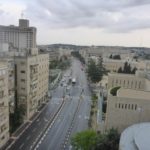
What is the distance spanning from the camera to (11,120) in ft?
139

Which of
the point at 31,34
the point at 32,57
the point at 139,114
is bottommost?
the point at 139,114

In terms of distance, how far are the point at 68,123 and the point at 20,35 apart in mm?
71836

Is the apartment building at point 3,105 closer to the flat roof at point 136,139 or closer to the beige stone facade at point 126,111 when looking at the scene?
the beige stone facade at point 126,111

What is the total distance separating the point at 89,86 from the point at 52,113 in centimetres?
3426

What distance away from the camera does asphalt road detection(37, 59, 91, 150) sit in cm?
3744

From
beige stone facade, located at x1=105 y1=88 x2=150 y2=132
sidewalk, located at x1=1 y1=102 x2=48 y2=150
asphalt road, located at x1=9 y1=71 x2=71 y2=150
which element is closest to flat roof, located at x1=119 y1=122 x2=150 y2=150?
beige stone facade, located at x1=105 y1=88 x2=150 y2=132

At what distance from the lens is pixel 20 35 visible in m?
109

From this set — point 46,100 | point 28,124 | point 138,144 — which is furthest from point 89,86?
point 138,144

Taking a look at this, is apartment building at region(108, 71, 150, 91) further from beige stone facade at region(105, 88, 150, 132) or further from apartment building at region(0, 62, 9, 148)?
apartment building at region(0, 62, 9, 148)

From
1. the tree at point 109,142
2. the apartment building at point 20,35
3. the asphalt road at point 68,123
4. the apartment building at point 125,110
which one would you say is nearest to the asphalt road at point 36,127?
the asphalt road at point 68,123

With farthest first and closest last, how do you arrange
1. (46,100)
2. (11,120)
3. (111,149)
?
(46,100), (11,120), (111,149)

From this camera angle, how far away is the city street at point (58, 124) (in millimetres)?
37156

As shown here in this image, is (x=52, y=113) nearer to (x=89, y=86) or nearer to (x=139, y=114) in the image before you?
(x=139, y=114)

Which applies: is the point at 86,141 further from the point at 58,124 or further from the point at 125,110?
the point at 58,124
